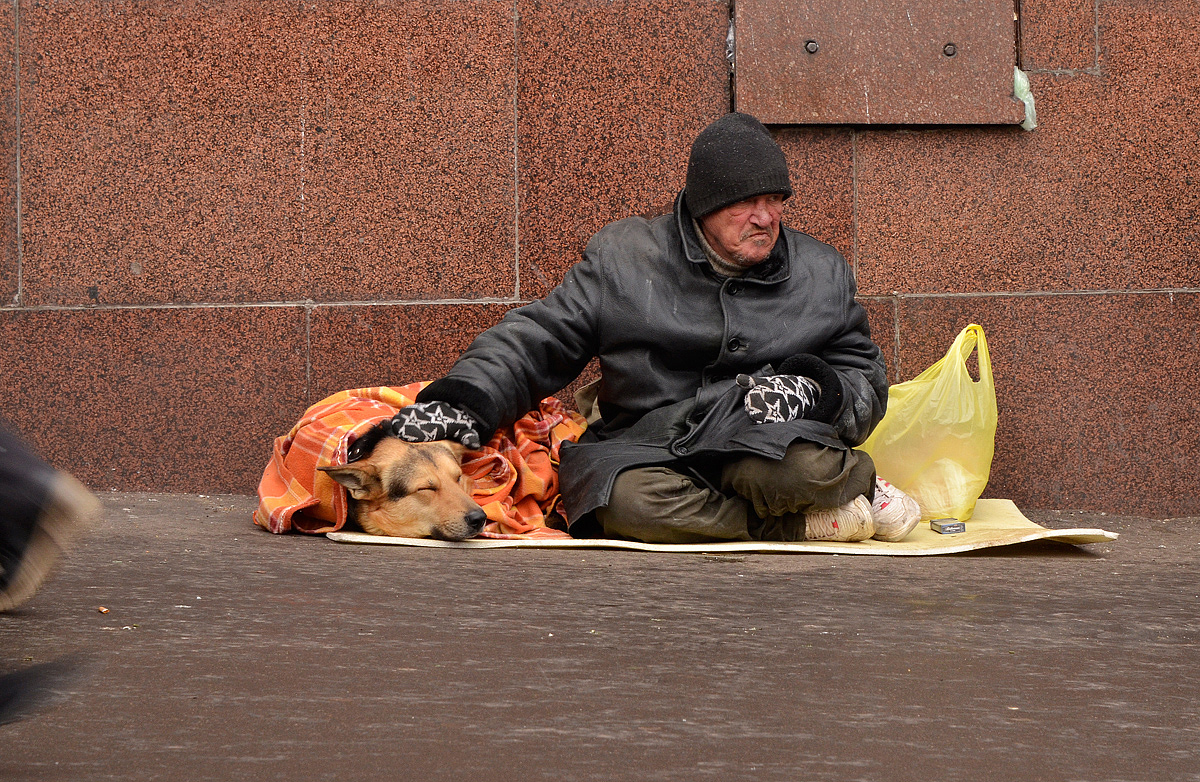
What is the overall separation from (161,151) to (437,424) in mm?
1978

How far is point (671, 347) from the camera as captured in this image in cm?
434

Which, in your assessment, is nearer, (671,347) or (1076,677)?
(1076,677)

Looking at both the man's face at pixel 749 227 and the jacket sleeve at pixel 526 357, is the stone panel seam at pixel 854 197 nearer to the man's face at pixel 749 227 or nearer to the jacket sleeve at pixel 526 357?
the man's face at pixel 749 227

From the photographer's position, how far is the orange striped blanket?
4348 millimetres

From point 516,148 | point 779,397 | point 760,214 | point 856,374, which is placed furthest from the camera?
point 516,148

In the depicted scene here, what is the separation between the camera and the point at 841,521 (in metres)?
4.20

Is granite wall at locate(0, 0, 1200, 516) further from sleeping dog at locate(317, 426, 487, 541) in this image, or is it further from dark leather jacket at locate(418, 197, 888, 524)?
sleeping dog at locate(317, 426, 487, 541)

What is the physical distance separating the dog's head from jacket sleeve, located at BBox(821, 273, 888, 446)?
4.26ft

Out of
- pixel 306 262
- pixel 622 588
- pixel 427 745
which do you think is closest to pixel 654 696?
pixel 427 745

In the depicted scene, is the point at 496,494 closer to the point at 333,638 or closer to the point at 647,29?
the point at 333,638

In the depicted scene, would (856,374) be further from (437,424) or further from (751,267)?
(437,424)

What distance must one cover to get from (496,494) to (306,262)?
58.9 inches

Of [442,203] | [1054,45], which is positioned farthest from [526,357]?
[1054,45]

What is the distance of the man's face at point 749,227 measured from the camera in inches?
167
